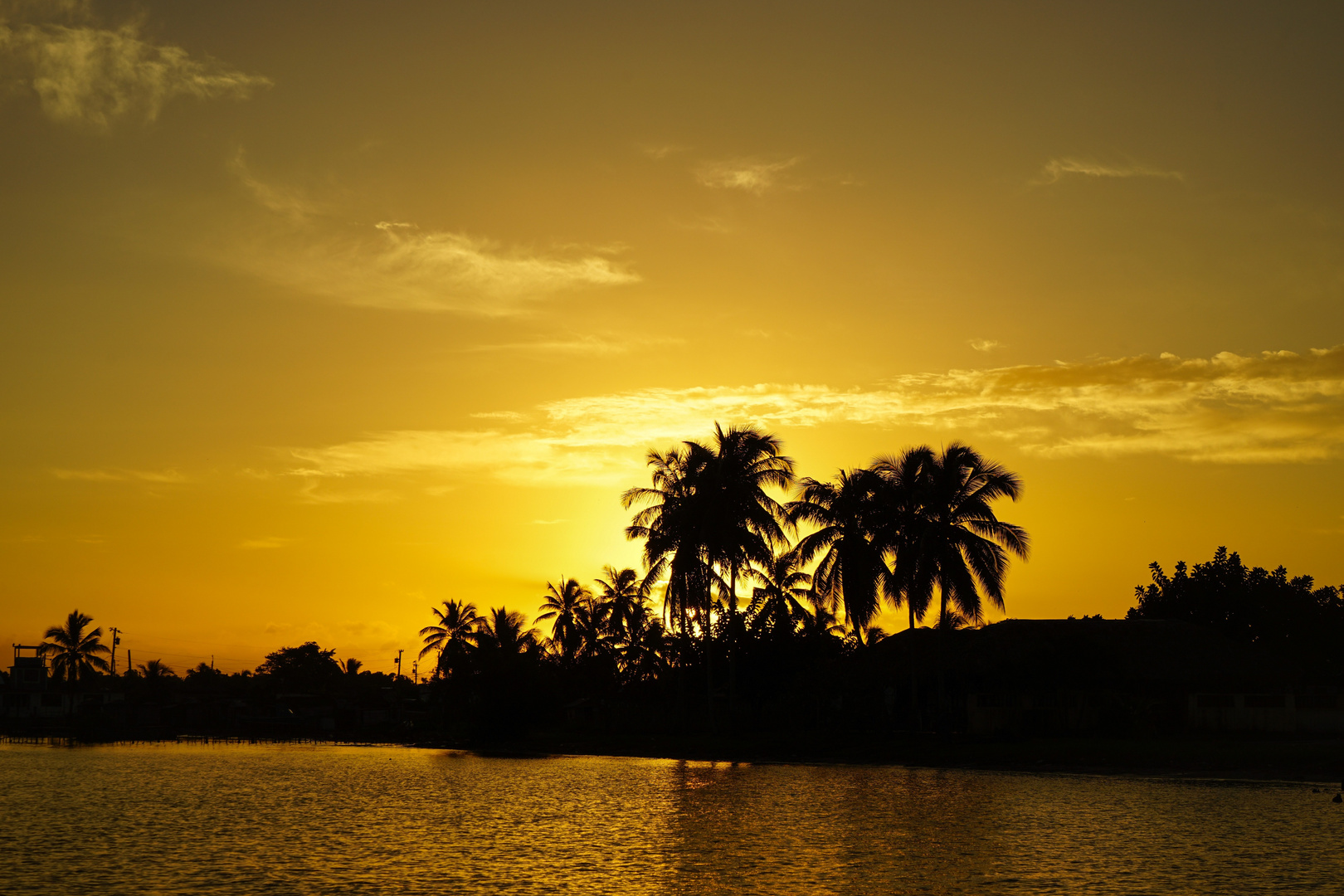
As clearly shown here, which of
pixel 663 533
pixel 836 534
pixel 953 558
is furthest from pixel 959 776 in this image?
pixel 663 533

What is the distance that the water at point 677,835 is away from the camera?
2009 cm

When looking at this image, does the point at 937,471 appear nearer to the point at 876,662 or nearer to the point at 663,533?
the point at 876,662

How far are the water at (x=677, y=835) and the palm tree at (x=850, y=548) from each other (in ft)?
46.2

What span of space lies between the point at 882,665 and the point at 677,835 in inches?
1260

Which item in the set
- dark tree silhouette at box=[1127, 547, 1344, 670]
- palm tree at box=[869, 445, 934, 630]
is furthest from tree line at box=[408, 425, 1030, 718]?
dark tree silhouette at box=[1127, 547, 1344, 670]

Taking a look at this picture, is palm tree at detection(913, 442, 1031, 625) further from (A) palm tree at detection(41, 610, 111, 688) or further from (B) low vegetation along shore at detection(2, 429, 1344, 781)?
(A) palm tree at detection(41, 610, 111, 688)

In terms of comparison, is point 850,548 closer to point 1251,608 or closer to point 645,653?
point 645,653

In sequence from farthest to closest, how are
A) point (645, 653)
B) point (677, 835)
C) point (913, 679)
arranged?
point (645, 653) < point (913, 679) < point (677, 835)

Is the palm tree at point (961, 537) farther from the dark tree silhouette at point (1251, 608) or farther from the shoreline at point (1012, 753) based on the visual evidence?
the dark tree silhouette at point (1251, 608)

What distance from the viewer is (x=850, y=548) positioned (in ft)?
190

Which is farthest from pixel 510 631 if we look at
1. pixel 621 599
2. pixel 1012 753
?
pixel 1012 753

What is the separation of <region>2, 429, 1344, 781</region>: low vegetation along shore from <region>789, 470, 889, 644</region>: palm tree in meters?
0.10

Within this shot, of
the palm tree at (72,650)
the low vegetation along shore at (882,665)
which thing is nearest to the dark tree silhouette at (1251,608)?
the low vegetation along shore at (882,665)

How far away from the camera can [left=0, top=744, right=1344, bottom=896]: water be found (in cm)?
2009
